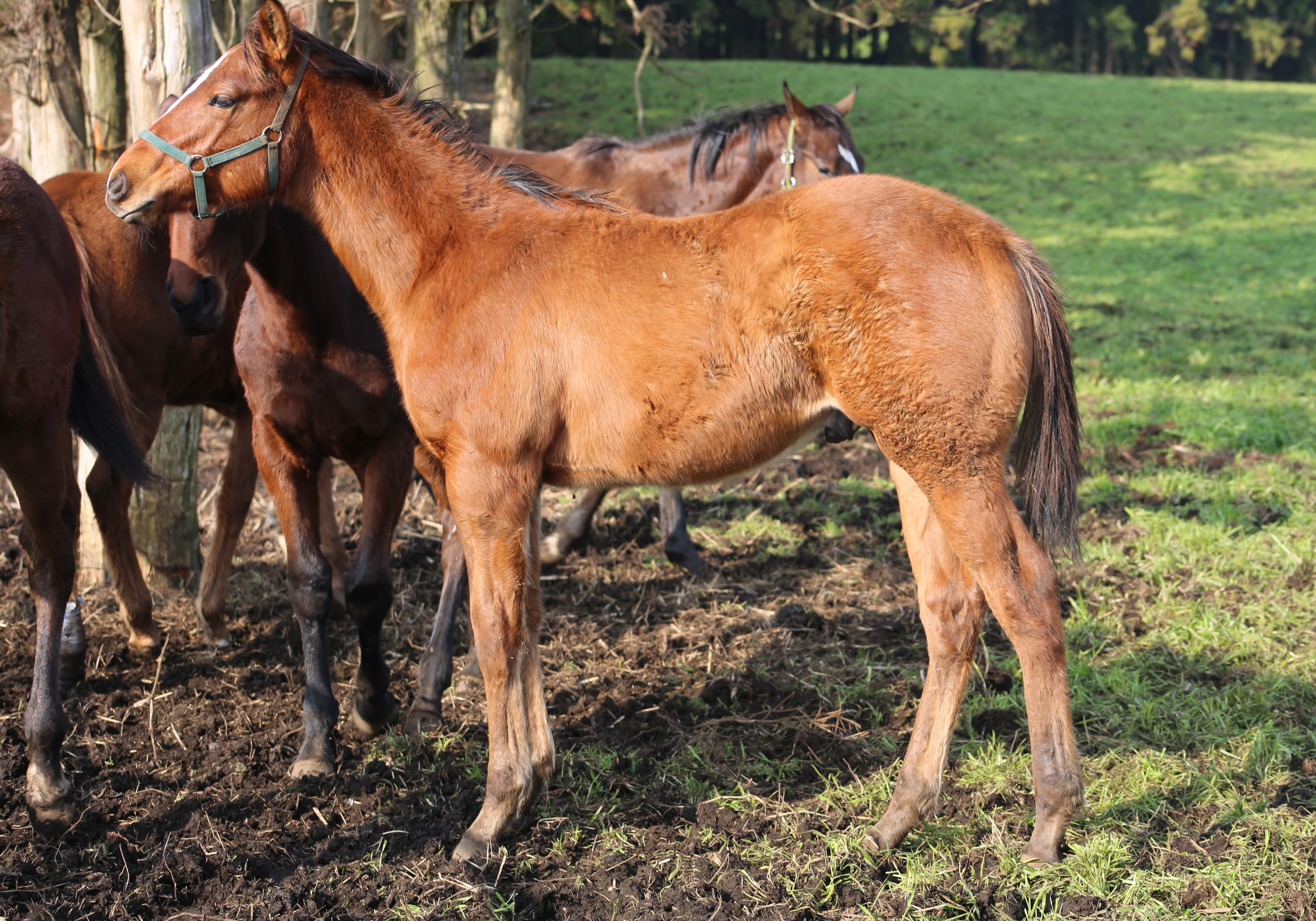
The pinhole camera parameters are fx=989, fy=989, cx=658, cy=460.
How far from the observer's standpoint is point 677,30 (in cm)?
1052

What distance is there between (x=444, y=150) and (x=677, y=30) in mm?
8010

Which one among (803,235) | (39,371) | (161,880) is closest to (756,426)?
(803,235)

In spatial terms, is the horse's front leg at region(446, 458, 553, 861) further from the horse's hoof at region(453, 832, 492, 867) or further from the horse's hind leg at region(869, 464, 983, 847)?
the horse's hind leg at region(869, 464, 983, 847)

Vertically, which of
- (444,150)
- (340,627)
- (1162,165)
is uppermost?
(1162,165)

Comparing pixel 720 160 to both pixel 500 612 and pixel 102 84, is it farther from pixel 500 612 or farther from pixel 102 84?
pixel 500 612

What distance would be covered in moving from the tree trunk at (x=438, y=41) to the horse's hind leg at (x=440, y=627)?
6.53 metres

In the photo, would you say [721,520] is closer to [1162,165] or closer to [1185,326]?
[1185,326]

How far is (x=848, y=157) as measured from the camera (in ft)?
19.9

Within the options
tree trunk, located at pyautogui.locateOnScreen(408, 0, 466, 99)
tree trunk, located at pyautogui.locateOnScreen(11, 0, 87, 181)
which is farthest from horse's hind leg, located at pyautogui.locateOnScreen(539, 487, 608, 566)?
tree trunk, located at pyautogui.locateOnScreen(408, 0, 466, 99)

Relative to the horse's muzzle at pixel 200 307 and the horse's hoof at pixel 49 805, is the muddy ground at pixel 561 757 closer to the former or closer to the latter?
the horse's hoof at pixel 49 805

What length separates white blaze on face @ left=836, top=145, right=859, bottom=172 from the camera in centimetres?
607

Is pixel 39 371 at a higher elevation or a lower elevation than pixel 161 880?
higher

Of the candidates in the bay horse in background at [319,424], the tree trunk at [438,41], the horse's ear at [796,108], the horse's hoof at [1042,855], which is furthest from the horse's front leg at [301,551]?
the tree trunk at [438,41]

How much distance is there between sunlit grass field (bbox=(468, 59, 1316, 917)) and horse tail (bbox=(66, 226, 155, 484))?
2.69m
